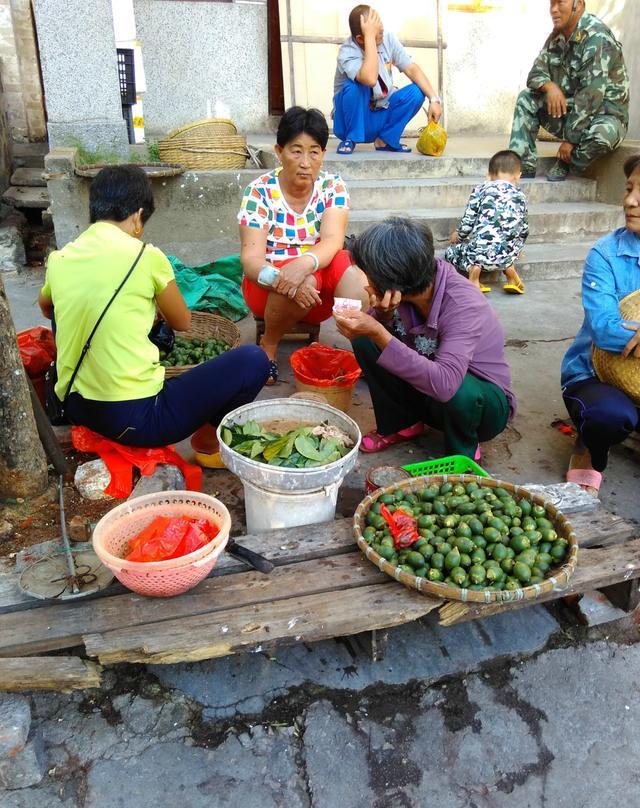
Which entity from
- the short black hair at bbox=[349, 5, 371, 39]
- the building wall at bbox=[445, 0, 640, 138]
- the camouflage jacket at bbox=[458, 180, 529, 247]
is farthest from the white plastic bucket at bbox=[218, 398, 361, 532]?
the building wall at bbox=[445, 0, 640, 138]

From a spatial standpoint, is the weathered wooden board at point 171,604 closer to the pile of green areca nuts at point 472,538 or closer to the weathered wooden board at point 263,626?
the weathered wooden board at point 263,626

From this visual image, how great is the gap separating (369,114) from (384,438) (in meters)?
4.84

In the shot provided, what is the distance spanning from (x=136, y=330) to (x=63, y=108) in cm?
388

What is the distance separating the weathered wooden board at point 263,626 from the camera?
5.97 feet

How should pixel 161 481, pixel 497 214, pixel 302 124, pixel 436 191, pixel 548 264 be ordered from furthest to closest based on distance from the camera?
pixel 436 191 < pixel 548 264 < pixel 497 214 < pixel 302 124 < pixel 161 481

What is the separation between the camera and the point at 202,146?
208 inches

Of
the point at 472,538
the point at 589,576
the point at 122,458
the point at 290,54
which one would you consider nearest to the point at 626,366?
the point at 589,576

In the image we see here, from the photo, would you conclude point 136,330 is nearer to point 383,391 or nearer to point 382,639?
point 383,391

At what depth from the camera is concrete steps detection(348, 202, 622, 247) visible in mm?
→ 6207

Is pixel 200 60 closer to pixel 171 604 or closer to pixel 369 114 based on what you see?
pixel 369 114

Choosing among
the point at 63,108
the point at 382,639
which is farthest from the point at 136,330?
the point at 63,108

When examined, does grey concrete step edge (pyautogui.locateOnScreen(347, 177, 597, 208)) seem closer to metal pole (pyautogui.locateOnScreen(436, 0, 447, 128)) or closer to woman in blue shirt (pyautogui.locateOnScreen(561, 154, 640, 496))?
metal pole (pyautogui.locateOnScreen(436, 0, 447, 128))

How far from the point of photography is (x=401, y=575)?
6.52 ft

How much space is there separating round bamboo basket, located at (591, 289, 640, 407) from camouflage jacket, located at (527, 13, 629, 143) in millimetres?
4396
